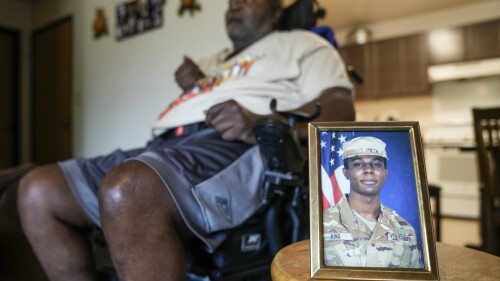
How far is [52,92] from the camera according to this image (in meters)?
3.48

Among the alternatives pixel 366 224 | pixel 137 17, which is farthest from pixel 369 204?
pixel 137 17

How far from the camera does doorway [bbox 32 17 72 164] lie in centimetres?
325

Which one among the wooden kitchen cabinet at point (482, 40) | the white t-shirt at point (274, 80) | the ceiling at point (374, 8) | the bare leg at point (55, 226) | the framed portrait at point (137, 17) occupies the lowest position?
the bare leg at point (55, 226)

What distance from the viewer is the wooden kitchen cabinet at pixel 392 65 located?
4551 millimetres

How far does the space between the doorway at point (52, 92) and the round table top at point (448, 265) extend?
3243 mm

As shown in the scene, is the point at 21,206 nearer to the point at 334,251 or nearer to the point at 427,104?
the point at 334,251

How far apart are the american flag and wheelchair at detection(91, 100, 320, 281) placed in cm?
27

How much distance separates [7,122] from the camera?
148 inches

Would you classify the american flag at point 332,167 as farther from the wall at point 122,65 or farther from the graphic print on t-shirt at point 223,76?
the wall at point 122,65

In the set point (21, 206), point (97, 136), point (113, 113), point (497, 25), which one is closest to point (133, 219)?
point (21, 206)

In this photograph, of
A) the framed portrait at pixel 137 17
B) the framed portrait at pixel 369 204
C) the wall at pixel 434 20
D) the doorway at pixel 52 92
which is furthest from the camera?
the wall at pixel 434 20

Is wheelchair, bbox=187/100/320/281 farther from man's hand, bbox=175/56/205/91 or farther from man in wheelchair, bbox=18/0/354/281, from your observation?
man's hand, bbox=175/56/205/91

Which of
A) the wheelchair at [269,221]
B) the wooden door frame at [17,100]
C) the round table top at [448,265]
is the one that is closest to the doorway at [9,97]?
the wooden door frame at [17,100]

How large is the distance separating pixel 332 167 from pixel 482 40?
472 centimetres
